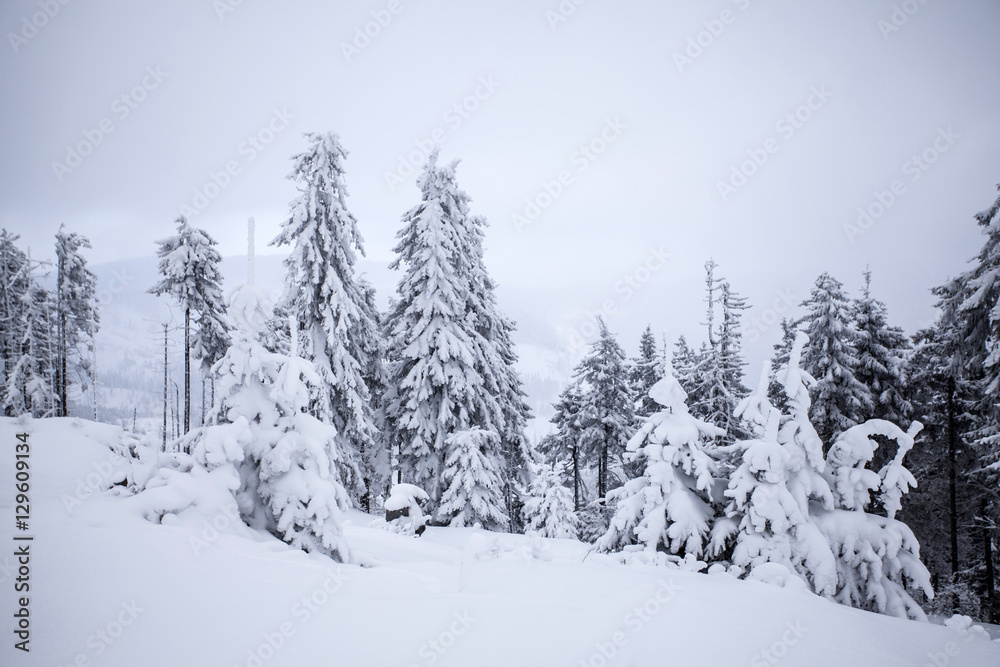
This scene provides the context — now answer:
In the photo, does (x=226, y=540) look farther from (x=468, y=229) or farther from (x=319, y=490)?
(x=468, y=229)

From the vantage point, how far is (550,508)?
22125mm

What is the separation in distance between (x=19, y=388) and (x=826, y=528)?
37257 millimetres

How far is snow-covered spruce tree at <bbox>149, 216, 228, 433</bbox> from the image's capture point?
74.6ft

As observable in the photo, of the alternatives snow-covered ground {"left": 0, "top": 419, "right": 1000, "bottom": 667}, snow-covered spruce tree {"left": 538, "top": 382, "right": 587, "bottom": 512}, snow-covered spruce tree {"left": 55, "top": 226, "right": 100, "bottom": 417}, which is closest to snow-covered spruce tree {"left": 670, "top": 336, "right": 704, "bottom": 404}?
snow-covered spruce tree {"left": 538, "top": 382, "right": 587, "bottom": 512}

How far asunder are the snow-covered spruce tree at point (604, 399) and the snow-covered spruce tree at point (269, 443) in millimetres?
20907

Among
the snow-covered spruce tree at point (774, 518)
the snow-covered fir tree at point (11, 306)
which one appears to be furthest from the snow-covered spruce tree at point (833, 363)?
the snow-covered fir tree at point (11, 306)

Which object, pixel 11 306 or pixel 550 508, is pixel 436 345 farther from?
pixel 11 306

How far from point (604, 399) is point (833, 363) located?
11089 millimetres

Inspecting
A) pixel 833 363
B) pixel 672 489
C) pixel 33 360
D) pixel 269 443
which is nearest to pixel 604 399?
pixel 833 363

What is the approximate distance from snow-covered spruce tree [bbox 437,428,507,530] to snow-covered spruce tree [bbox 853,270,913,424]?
16698 millimetres

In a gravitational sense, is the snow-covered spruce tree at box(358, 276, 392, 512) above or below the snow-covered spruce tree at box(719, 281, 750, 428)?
below

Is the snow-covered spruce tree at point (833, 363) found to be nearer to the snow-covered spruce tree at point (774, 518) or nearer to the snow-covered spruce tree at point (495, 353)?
the snow-covered spruce tree at point (495, 353)

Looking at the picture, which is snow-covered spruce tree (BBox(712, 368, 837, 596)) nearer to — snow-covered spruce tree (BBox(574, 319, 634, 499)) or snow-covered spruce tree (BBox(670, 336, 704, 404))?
snow-covered spruce tree (BBox(670, 336, 704, 404))

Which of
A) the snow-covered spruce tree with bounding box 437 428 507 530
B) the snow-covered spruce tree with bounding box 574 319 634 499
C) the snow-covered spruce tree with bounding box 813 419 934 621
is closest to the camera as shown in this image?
the snow-covered spruce tree with bounding box 813 419 934 621
